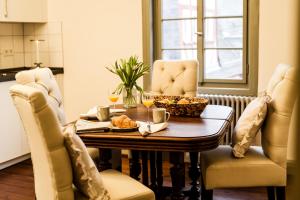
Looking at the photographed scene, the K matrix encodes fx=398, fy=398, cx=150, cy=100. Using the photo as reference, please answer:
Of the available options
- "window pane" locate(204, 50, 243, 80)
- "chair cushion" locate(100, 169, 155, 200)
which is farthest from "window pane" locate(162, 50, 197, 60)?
"chair cushion" locate(100, 169, 155, 200)

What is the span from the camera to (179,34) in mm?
4070

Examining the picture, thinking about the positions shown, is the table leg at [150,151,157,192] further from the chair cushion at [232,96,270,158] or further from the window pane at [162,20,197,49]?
the window pane at [162,20,197,49]

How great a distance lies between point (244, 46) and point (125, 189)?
227 centimetres

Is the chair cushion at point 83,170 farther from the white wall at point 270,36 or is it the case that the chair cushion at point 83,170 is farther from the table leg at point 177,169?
the white wall at point 270,36

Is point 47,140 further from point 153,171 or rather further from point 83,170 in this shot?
point 153,171

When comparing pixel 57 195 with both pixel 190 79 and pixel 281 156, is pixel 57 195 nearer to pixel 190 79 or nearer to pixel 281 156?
pixel 281 156

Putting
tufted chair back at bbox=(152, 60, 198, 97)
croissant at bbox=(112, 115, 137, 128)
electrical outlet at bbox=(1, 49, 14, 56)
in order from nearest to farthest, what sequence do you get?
croissant at bbox=(112, 115, 137, 128)
tufted chair back at bbox=(152, 60, 198, 97)
electrical outlet at bbox=(1, 49, 14, 56)

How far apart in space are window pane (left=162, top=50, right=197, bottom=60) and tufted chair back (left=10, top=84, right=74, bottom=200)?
8.21 ft

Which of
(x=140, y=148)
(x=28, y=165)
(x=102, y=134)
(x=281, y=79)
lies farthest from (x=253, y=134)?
(x=28, y=165)

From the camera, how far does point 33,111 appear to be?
1.60 metres

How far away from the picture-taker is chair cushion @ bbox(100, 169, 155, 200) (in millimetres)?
1883

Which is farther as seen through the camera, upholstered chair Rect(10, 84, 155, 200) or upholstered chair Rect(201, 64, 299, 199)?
upholstered chair Rect(201, 64, 299, 199)

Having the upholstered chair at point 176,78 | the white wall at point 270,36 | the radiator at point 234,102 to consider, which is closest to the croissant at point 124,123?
the upholstered chair at point 176,78

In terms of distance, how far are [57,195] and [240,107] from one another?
235cm
